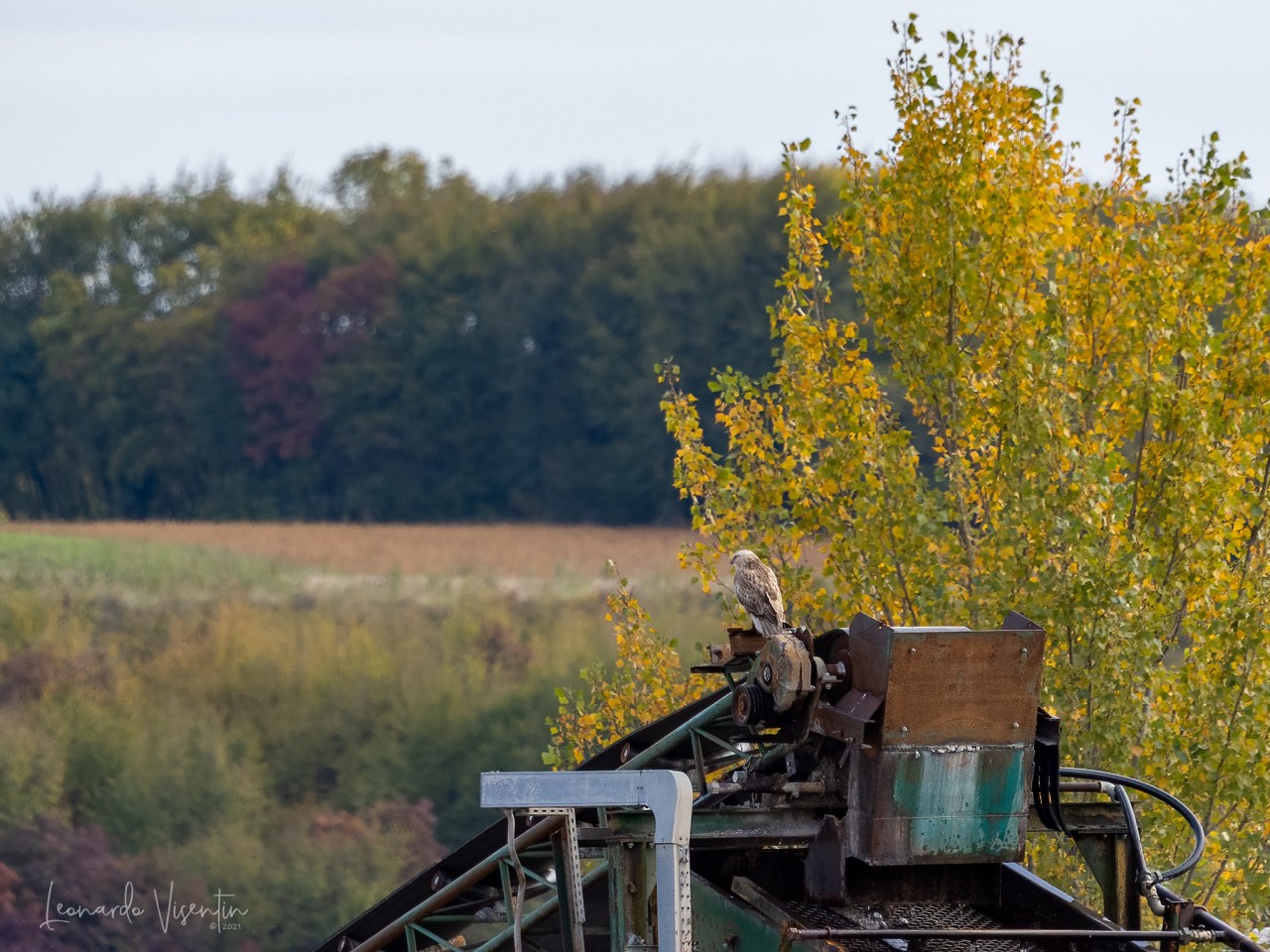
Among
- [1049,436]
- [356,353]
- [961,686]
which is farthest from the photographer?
[356,353]

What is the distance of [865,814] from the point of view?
6.77 meters

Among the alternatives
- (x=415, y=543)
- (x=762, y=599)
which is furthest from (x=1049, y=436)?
(x=415, y=543)

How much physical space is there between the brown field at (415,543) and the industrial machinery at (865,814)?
92.2 ft

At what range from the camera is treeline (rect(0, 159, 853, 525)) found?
4719cm

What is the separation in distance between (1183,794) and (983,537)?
2.73 metres

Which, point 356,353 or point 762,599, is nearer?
point 762,599

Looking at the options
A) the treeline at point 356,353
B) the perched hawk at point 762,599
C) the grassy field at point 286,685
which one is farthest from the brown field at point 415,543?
the perched hawk at point 762,599

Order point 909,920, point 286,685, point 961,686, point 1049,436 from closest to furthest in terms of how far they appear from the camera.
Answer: point 961,686 < point 909,920 < point 1049,436 < point 286,685

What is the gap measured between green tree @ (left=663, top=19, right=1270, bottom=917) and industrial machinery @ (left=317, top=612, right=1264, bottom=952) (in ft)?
19.6

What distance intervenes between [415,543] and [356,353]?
1103 cm

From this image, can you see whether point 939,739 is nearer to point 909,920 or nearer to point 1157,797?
point 909,920

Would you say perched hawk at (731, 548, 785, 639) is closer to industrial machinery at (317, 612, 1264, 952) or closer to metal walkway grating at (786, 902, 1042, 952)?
industrial machinery at (317, 612, 1264, 952)

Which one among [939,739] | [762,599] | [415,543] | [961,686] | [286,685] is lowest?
[286,685]

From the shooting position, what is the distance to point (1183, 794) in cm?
1310
